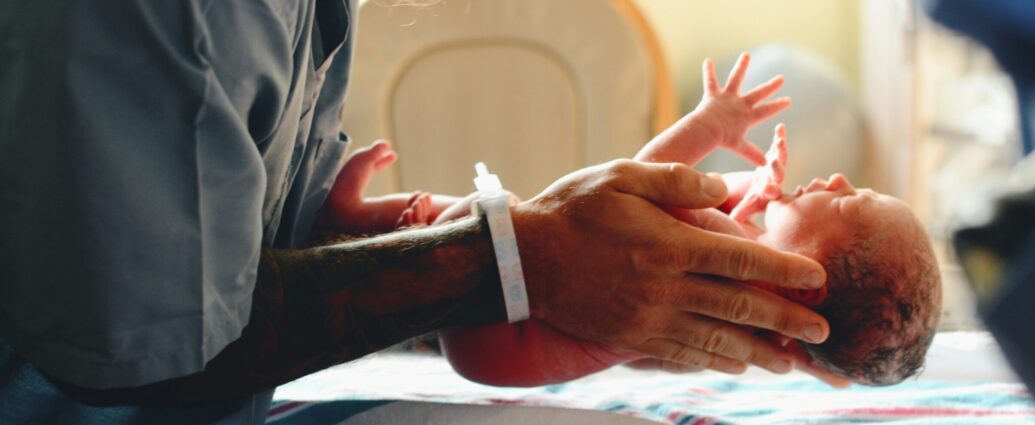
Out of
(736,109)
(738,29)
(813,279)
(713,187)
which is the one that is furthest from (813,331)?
(738,29)

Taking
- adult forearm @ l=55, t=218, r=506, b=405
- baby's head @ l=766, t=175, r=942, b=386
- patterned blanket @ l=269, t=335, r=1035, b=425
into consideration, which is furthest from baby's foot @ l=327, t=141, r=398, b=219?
baby's head @ l=766, t=175, r=942, b=386

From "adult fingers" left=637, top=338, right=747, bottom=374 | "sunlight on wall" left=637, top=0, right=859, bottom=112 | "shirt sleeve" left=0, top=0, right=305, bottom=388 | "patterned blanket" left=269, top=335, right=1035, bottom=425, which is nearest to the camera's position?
"shirt sleeve" left=0, top=0, right=305, bottom=388

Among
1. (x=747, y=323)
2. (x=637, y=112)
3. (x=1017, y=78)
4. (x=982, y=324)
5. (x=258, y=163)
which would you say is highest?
(x=1017, y=78)

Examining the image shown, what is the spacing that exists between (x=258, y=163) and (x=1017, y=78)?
0.58 meters

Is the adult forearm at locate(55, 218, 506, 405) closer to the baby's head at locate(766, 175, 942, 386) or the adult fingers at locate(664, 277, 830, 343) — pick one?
the adult fingers at locate(664, 277, 830, 343)

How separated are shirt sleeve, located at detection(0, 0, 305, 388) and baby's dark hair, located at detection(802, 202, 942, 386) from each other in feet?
2.13

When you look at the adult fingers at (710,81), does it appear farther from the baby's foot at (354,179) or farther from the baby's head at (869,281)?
the baby's foot at (354,179)

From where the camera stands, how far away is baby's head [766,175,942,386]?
1.01 metres

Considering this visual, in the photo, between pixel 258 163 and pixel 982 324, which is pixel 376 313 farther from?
pixel 982 324

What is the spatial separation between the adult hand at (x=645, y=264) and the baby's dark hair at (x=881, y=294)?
0.30 ft

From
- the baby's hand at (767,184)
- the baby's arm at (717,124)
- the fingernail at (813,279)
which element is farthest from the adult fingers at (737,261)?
the baby's arm at (717,124)

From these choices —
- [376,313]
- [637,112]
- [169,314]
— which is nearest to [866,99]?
[637,112]

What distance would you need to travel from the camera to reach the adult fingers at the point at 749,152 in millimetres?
1259

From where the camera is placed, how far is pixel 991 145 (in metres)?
2.01
